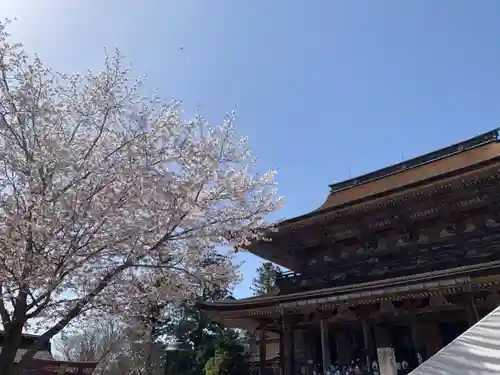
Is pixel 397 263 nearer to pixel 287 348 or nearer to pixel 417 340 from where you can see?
pixel 417 340

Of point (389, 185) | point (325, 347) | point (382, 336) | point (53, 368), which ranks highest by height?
point (389, 185)

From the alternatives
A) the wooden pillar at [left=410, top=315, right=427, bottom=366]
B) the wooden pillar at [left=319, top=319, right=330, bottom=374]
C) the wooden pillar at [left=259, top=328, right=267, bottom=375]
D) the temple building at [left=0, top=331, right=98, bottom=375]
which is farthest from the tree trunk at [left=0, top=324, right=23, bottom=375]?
the wooden pillar at [left=410, top=315, right=427, bottom=366]

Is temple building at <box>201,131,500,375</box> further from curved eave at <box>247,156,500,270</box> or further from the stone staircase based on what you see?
the stone staircase

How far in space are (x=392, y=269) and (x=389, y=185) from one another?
14.0 ft

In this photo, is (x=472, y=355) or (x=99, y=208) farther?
(x=99, y=208)

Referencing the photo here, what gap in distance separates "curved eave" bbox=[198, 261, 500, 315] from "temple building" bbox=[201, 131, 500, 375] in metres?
0.03

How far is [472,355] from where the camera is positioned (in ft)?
5.25

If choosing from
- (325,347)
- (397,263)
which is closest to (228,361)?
A: (325,347)

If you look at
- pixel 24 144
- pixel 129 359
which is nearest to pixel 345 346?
pixel 24 144

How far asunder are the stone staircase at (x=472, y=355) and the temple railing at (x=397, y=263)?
28.6 feet

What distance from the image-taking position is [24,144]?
596 centimetres

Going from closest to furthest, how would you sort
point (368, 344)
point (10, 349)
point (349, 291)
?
point (10, 349), point (349, 291), point (368, 344)

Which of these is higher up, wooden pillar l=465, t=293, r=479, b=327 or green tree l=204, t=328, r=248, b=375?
wooden pillar l=465, t=293, r=479, b=327

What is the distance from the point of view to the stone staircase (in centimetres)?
154
